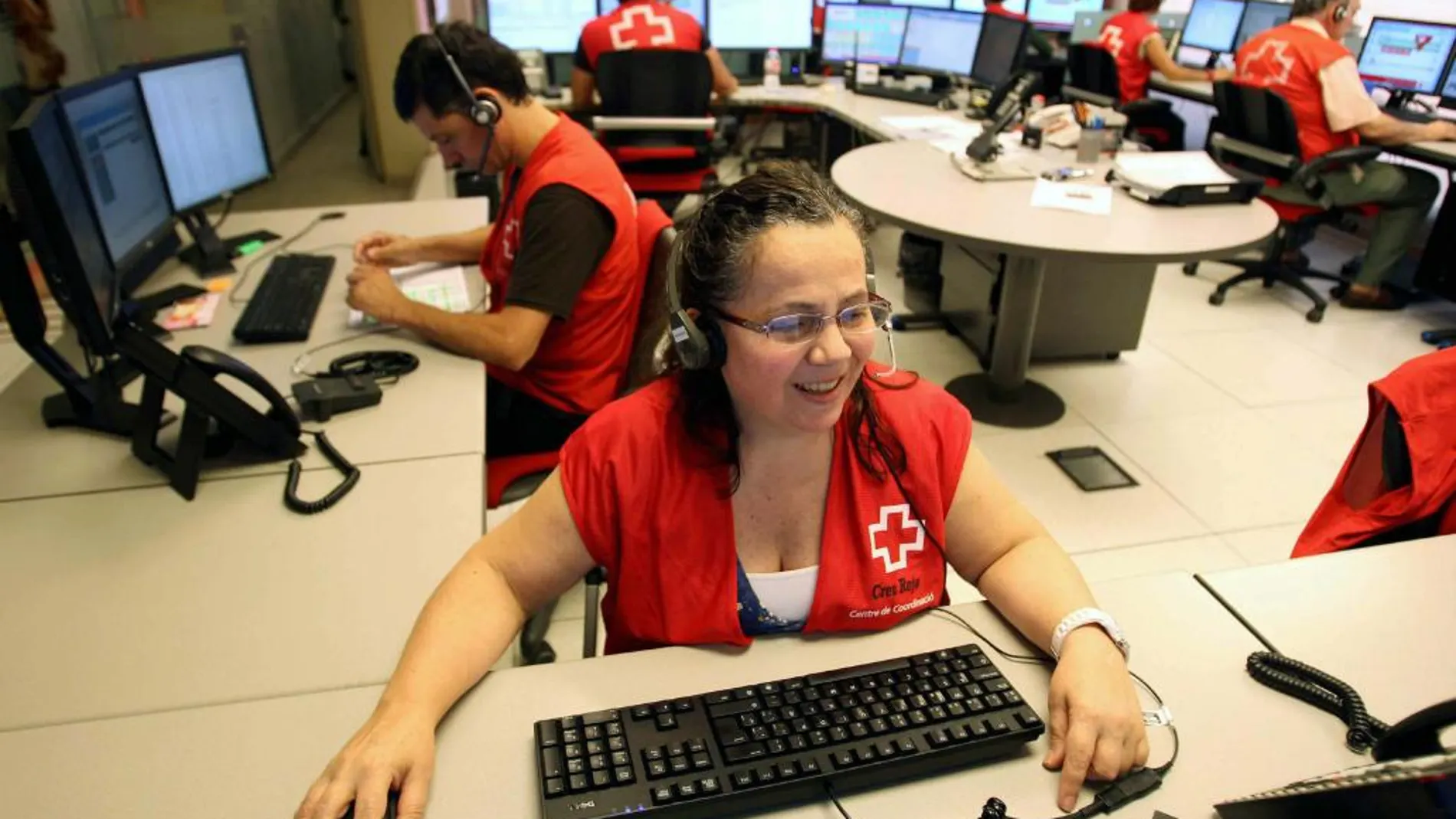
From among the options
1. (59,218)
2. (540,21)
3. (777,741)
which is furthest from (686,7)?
(777,741)

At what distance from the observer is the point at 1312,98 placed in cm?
373

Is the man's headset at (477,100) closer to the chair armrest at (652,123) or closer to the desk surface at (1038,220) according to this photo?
the desk surface at (1038,220)

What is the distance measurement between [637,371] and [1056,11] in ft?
18.2

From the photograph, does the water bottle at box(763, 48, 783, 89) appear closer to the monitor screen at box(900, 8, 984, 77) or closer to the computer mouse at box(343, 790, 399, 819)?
the monitor screen at box(900, 8, 984, 77)

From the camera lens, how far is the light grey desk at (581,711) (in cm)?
88

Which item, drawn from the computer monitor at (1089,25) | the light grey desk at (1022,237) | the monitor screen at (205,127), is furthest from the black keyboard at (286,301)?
the computer monitor at (1089,25)

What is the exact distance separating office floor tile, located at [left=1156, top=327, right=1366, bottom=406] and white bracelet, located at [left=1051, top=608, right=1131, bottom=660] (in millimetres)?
2610

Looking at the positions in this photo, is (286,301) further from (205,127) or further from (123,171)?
(205,127)

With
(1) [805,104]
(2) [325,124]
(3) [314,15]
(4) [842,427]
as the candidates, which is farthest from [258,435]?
(3) [314,15]

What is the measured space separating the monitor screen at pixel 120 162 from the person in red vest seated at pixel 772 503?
3.94 ft

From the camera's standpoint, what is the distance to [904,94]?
4605 millimetres

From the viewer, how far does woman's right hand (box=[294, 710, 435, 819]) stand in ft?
2.70

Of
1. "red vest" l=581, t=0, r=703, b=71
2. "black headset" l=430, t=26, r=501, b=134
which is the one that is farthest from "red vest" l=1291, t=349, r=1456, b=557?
"red vest" l=581, t=0, r=703, b=71

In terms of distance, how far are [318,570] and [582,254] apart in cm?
83
